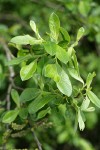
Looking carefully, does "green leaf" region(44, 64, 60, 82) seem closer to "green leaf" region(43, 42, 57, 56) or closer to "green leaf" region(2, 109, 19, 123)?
"green leaf" region(43, 42, 57, 56)

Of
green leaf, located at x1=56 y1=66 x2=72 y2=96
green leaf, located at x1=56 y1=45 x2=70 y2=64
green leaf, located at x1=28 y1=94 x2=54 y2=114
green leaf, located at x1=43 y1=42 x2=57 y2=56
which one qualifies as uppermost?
green leaf, located at x1=43 y1=42 x2=57 y2=56

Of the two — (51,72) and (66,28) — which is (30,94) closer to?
(51,72)

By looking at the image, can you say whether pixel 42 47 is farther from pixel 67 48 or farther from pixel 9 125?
pixel 9 125

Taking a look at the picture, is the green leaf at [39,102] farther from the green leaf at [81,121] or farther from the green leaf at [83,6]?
the green leaf at [83,6]

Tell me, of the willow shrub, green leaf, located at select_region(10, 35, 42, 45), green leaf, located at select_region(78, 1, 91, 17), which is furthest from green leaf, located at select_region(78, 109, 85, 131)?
green leaf, located at select_region(78, 1, 91, 17)

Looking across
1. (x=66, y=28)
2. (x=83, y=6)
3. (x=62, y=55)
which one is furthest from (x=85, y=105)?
(x=66, y=28)

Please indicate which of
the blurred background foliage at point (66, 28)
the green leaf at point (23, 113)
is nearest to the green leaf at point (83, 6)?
the blurred background foliage at point (66, 28)
